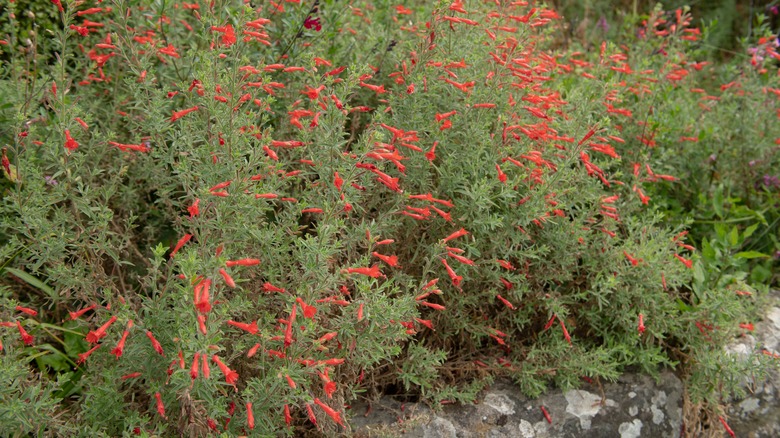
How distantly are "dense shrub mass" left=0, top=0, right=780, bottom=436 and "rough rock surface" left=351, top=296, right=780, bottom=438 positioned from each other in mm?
100

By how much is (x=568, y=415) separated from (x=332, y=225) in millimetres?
1707

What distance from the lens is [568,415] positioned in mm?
3297

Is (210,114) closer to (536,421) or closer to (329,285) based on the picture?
(329,285)

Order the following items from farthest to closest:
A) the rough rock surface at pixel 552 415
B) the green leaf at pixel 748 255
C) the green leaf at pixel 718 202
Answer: the green leaf at pixel 718 202, the green leaf at pixel 748 255, the rough rock surface at pixel 552 415

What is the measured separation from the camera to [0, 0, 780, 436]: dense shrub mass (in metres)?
2.38

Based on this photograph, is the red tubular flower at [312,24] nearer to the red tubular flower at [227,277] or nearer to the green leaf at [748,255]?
the red tubular flower at [227,277]

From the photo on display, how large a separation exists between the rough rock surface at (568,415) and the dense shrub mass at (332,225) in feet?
0.33

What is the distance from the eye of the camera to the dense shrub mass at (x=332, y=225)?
93.7 inches

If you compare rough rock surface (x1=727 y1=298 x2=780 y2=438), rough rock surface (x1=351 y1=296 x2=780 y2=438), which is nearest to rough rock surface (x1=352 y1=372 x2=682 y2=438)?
rough rock surface (x1=351 y1=296 x2=780 y2=438)

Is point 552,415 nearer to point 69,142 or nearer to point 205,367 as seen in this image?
point 205,367

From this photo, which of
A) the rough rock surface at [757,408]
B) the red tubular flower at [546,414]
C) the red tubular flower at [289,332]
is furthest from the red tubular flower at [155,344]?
the rough rock surface at [757,408]

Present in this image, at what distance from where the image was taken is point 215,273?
2102 mm

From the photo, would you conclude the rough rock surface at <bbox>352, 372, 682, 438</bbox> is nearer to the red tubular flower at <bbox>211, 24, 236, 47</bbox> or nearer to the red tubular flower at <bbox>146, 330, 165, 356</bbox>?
the red tubular flower at <bbox>146, 330, 165, 356</bbox>

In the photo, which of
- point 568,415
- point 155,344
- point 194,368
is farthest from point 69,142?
point 568,415
